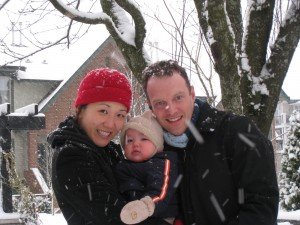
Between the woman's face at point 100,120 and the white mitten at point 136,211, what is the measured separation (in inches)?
18.8

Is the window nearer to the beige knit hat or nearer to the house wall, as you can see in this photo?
the house wall

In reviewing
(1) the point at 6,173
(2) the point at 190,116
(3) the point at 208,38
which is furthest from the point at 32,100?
(2) the point at 190,116

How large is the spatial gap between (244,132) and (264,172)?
9.7 inches

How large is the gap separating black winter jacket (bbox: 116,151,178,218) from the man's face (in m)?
0.18

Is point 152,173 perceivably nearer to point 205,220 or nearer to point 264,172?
A: point 205,220

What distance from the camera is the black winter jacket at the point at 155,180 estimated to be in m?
2.58

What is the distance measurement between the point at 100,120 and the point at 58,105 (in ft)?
68.2

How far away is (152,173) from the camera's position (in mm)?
2660

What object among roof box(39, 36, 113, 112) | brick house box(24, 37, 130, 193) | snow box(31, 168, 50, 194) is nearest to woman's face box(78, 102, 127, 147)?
snow box(31, 168, 50, 194)

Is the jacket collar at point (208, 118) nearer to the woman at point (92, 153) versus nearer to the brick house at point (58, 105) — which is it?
the woman at point (92, 153)

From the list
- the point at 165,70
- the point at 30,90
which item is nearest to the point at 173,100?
the point at 165,70

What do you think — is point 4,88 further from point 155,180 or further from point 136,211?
point 136,211

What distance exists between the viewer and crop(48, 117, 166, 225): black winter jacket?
8.02ft

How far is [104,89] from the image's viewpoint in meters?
2.73
